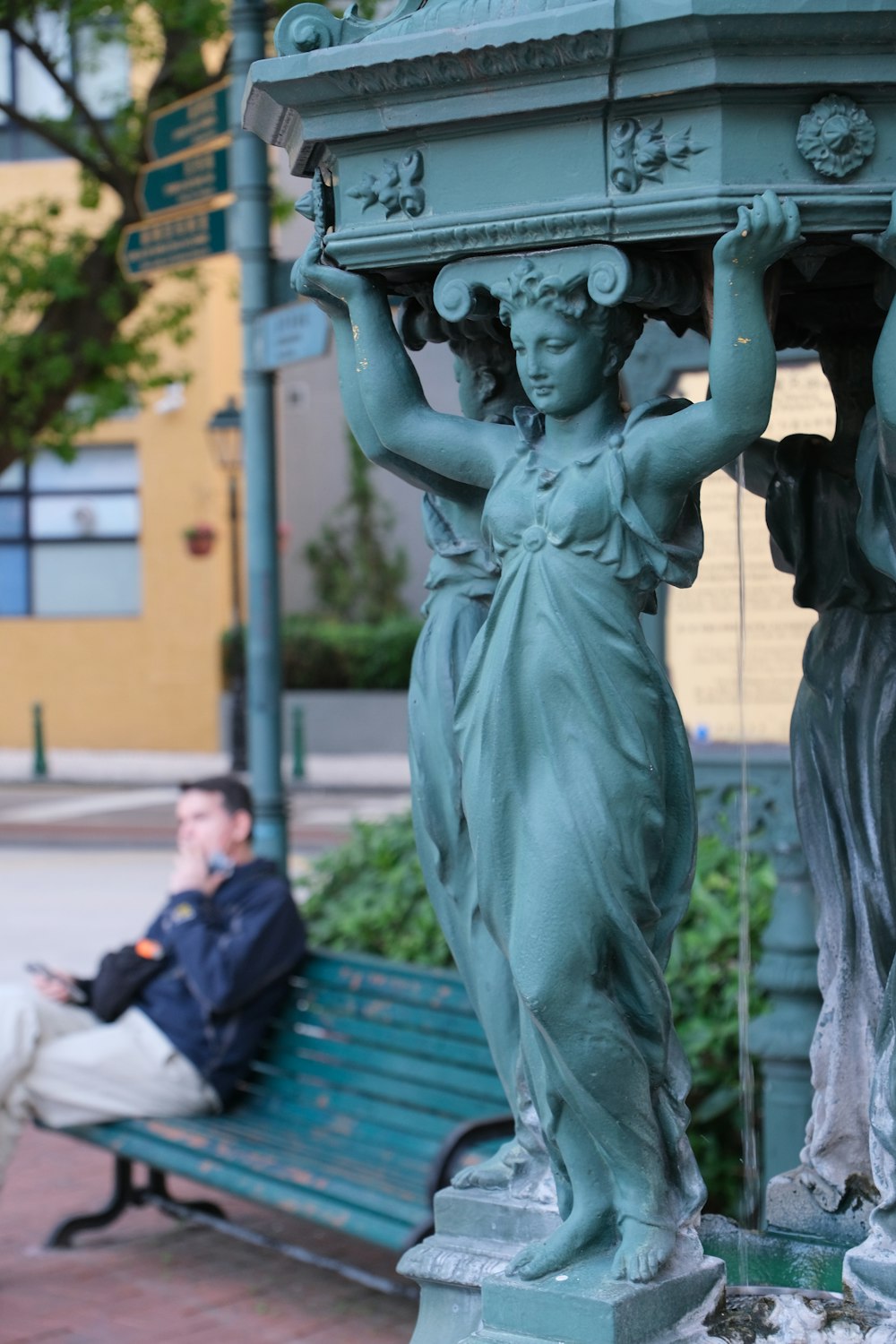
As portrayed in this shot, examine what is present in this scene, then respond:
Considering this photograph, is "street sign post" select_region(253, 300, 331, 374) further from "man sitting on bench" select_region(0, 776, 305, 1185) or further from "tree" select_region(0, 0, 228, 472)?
"tree" select_region(0, 0, 228, 472)

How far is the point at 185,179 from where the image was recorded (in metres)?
7.76

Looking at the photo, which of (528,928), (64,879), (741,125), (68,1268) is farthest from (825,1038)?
Answer: (64,879)

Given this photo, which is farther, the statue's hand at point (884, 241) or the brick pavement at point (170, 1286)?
the brick pavement at point (170, 1286)

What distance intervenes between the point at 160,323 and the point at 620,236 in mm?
12493

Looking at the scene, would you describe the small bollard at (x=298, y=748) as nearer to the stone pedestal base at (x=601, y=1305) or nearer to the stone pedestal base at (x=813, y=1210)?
the stone pedestal base at (x=813, y=1210)

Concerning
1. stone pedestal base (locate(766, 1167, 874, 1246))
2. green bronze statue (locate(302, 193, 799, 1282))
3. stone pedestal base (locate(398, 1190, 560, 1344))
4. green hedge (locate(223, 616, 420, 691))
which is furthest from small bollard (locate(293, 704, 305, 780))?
green bronze statue (locate(302, 193, 799, 1282))

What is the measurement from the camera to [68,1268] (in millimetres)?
5660

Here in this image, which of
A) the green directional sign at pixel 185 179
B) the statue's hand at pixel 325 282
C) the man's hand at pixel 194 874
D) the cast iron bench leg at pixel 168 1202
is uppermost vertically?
the green directional sign at pixel 185 179

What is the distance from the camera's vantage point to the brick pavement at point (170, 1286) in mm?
5000

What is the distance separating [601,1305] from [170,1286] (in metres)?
3.18

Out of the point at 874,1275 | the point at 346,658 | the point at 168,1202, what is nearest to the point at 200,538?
the point at 346,658

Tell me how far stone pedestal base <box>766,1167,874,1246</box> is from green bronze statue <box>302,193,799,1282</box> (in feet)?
1.81

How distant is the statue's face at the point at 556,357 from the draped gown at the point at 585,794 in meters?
0.09

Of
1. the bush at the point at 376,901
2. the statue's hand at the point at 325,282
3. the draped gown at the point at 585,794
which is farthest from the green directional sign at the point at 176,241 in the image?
the draped gown at the point at 585,794
